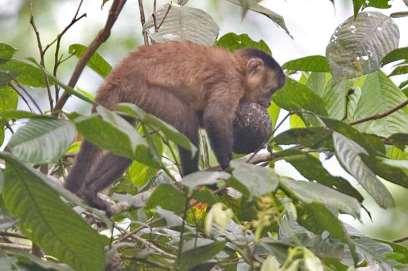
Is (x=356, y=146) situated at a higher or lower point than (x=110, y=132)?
lower

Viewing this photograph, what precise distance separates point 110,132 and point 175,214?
0.45m

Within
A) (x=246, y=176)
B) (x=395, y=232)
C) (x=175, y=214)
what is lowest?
(x=395, y=232)

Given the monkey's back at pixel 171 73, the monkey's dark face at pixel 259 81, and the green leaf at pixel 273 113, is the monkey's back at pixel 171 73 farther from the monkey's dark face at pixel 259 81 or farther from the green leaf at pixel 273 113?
the green leaf at pixel 273 113

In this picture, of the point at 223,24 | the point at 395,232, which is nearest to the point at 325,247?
the point at 395,232

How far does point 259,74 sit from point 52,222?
6.85 feet

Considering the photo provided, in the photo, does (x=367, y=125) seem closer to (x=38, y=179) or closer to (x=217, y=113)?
(x=217, y=113)

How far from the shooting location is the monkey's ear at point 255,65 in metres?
3.89

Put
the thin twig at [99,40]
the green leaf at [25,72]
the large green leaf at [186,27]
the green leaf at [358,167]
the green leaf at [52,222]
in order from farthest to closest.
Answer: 1. the large green leaf at [186,27]
2. the green leaf at [25,72]
3. the thin twig at [99,40]
4. the green leaf at [358,167]
5. the green leaf at [52,222]

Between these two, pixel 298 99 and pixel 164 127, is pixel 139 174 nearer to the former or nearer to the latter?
pixel 298 99

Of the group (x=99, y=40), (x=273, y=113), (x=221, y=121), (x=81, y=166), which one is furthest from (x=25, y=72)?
(x=273, y=113)

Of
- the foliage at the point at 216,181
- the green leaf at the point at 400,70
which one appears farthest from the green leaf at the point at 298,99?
the green leaf at the point at 400,70

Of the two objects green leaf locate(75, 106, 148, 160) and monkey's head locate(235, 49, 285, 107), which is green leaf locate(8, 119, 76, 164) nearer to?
green leaf locate(75, 106, 148, 160)

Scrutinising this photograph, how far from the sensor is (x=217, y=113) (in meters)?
3.65

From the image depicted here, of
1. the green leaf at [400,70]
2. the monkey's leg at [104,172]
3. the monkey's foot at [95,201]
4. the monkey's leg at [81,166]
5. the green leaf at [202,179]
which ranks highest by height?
the green leaf at [202,179]
